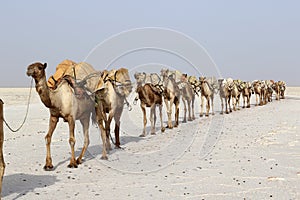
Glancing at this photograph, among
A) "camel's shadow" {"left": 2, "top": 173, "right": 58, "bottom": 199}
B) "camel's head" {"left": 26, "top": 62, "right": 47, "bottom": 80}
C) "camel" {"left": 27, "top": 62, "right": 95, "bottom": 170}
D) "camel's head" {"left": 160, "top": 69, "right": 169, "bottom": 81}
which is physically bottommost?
"camel's shadow" {"left": 2, "top": 173, "right": 58, "bottom": 199}

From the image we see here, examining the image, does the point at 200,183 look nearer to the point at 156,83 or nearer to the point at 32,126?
the point at 156,83

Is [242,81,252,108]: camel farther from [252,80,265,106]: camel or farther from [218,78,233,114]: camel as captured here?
[218,78,233,114]: camel

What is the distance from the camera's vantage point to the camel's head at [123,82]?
1288 cm

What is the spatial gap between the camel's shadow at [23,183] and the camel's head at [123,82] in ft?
14.6

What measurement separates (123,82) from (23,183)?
5435 mm

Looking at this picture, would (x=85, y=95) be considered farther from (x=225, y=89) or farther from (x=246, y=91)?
(x=246, y=91)

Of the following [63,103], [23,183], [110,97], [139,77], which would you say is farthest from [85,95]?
[139,77]

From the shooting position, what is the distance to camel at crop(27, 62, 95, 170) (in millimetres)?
8944

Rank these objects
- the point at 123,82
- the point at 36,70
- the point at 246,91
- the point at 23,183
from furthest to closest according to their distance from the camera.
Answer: the point at 246,91, the point at 123,82, the point at 36,70, the point at 23,183

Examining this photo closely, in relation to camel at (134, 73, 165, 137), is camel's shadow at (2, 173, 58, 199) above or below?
below

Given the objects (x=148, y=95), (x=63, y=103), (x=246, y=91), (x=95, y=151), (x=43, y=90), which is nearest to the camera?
(x=43, y=90)

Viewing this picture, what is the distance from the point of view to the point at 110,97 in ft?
40.3

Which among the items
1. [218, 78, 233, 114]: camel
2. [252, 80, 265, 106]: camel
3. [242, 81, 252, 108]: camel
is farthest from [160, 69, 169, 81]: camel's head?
[252, 80, 265, 106]: camel

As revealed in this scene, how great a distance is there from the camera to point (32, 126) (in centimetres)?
2091
